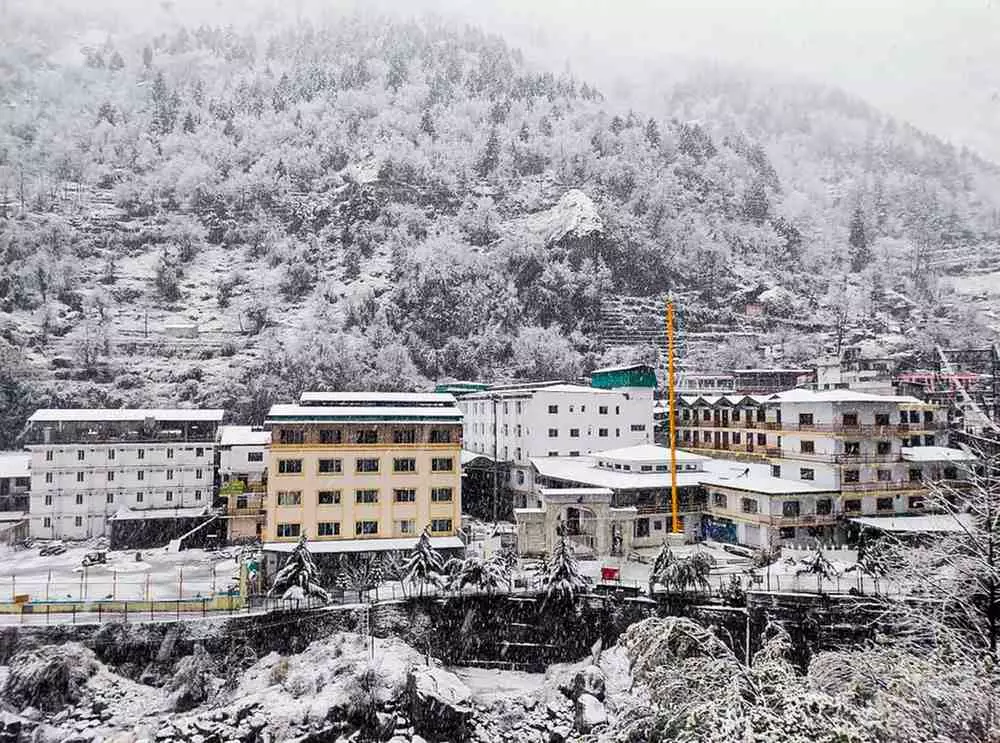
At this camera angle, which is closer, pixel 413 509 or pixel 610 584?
pixel 610 584

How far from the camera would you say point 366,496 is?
2622 cm

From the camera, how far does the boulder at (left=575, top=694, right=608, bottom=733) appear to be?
17.9 m

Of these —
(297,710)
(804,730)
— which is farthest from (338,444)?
(804,730)

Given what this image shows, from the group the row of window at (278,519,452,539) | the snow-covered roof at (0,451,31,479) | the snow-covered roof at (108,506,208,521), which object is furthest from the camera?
the snow-covered roof at (0,451,31,479)

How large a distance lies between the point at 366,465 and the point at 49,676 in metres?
11.2

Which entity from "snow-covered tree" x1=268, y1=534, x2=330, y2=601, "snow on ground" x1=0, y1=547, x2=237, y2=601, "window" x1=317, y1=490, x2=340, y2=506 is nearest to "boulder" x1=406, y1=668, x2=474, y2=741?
"snow-covered tree" x1=268, y1=534, x2=330, y2=601

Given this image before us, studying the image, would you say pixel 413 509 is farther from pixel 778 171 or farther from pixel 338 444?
pixel 778 171

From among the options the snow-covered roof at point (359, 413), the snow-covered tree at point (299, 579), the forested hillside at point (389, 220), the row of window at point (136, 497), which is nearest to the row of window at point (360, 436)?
the snow-covered roof at point (359, 413)

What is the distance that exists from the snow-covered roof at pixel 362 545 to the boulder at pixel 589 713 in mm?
8020

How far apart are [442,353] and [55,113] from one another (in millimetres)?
64229

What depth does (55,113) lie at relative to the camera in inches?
3514

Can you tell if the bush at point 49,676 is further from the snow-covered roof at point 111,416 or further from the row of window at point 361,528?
the snow-covered roof at point 111,416

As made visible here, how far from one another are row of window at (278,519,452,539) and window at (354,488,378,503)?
766 mm

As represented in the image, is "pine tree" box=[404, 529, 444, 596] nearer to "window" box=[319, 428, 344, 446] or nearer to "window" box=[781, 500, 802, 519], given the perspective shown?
"window" box=[319, 428, 344, 446]
